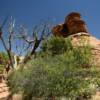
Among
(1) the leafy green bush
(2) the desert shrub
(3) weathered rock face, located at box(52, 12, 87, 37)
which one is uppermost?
(3) weathered rock face, located at box(52, 12, 87, 37)

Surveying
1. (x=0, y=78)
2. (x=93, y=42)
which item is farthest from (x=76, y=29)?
(x=0, y=78)

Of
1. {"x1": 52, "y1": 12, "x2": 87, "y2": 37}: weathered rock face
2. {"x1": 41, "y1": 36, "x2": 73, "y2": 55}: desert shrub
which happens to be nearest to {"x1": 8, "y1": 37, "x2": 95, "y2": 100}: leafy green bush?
{"x1": 41, "y1": 36, "x2": 73, "y2": 55}: desert shrub

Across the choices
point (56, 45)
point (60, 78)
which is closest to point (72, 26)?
point (56, 45)

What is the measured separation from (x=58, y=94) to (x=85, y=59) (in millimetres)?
3735

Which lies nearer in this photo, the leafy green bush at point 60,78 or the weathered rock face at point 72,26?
the leafy green bush at point 60,78

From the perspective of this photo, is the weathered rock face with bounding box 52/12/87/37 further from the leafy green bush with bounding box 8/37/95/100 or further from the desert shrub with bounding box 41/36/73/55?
the leafy green bush with bounding box 8/37/95/100

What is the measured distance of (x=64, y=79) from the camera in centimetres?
1559

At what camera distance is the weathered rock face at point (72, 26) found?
43562 millimetres

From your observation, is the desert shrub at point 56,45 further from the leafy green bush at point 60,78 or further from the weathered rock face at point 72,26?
the leafy green bush at point 60,78

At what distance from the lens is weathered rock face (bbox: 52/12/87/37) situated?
43.6m

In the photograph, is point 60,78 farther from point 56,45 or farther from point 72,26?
point 72,26

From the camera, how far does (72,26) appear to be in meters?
43.9

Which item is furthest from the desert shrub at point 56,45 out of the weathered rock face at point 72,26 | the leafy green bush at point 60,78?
the leafy green bush at point 60,78

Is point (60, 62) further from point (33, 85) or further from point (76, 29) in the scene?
point (76, 29)
